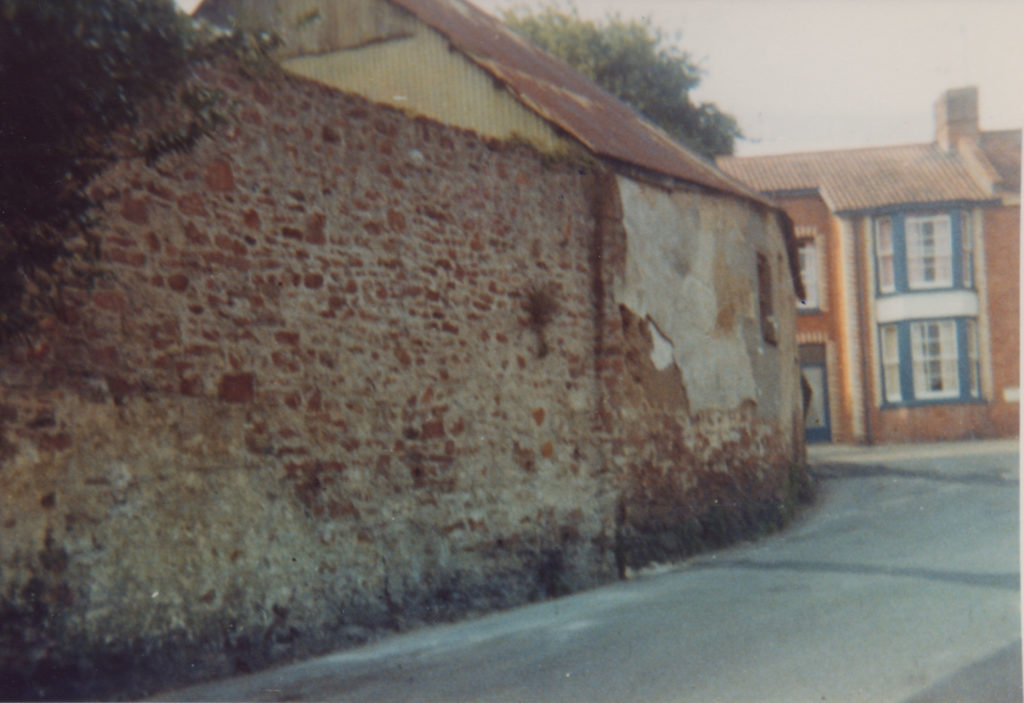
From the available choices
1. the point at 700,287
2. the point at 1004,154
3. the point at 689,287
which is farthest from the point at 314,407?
the point at 1004,154

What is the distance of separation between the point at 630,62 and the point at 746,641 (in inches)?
882

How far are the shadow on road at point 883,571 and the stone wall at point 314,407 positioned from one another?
751 mm

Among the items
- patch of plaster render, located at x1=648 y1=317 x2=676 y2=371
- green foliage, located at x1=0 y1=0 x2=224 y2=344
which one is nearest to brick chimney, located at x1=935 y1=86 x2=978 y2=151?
patch of plaster render, located at x1=648 y1=317 x2=676 y2=371

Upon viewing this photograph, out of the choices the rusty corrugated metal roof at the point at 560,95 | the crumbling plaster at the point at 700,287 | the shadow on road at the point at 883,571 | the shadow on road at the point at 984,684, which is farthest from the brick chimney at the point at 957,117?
the shadow on road at the point at 984,684

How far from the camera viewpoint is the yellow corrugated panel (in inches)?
343

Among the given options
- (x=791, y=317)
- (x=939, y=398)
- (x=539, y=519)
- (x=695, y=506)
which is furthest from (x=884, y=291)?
(x=539, y=519)

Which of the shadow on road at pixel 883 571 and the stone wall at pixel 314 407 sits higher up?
the stone wall at pixel 314 407

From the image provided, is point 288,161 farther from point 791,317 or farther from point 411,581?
point 791,317

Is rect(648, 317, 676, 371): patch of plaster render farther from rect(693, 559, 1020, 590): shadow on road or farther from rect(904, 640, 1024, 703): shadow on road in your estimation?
rect(904, 640, 1024, 703): shadow on road

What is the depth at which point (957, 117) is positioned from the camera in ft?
80.8

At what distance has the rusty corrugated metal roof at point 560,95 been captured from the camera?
9352 mm

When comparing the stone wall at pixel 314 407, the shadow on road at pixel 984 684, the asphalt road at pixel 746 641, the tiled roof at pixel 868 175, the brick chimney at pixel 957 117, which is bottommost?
the asphalt road at pixel 746 641

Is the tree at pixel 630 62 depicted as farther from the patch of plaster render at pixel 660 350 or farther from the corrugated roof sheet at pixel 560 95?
the patch of plaster render at pixel 660 350

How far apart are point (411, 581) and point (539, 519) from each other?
164 centimetres
